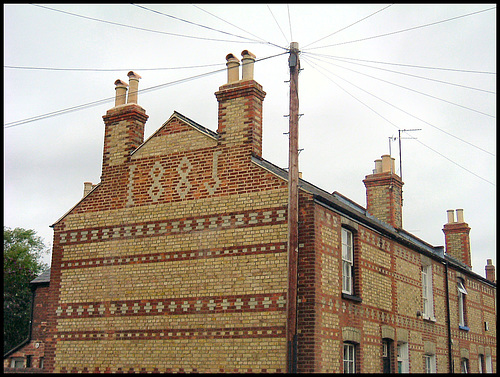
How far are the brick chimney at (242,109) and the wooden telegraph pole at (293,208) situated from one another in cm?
208

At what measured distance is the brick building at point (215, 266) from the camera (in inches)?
613

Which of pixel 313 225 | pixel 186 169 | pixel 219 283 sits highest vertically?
pixel 186 169

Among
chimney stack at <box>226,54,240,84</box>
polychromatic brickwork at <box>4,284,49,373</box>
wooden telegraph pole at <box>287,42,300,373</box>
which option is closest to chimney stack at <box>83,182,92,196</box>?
polychromatic brickwork at <box>4,284,49,373</box>

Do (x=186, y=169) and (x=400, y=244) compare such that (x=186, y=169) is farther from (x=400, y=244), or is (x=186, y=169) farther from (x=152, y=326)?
(x=400, y=244)

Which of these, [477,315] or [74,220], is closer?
[74,220]

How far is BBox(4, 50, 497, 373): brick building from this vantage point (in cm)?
1558

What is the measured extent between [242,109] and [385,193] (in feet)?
32.4

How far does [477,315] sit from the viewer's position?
2661 centimetres

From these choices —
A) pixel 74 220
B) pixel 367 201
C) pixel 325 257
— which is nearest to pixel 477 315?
pixel 367 201

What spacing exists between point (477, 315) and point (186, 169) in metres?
15.6

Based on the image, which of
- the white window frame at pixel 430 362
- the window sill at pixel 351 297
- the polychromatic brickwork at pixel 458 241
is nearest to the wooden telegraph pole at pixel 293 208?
the window sill at pixel 351 297

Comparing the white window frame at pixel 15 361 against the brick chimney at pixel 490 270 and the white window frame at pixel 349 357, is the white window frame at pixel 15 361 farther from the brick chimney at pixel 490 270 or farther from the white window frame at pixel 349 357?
the brick chimney at pixel 490 270

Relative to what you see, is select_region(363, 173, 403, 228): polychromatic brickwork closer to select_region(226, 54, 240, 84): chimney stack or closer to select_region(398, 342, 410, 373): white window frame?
select_region(398, 342, 410, 373): white window frame

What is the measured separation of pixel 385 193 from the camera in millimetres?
25219
